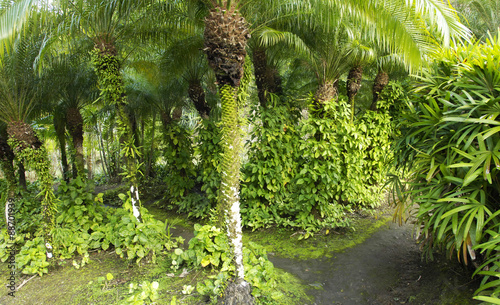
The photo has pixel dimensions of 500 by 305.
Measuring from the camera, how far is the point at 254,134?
6.86m

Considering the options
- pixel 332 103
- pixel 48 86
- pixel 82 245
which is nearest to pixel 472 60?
pixel 332 103

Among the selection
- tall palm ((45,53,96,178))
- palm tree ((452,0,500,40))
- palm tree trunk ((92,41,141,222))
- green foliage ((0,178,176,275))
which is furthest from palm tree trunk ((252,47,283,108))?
palm tree ((452,0,500,40))

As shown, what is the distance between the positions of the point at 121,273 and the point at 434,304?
432 cm

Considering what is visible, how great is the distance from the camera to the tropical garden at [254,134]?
3256mm

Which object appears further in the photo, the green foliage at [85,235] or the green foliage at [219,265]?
the green foliage at [85,235]

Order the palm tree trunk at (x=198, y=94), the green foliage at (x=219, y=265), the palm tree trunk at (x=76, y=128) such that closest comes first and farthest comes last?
the green foliage at (x=219, y=265) < the palm tree trunk at (x=198, y=94) < the palm tree trunk at (x=76, y=128)

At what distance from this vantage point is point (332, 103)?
616 centimetres

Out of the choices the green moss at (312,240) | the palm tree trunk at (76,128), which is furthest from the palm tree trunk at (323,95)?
the palm tree trunk at (76,128)

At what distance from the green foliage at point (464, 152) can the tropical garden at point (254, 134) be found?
0.02 m

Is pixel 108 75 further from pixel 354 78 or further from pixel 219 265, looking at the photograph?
pixel 354 78

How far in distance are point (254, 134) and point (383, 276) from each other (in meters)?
3.93

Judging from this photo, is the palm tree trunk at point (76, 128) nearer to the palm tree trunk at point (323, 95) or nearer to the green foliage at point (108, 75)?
the green foliage at point (108, 75)

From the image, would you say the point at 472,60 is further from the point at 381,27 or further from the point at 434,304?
the point at 434,304

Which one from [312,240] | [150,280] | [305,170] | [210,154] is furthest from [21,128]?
[312,240]
